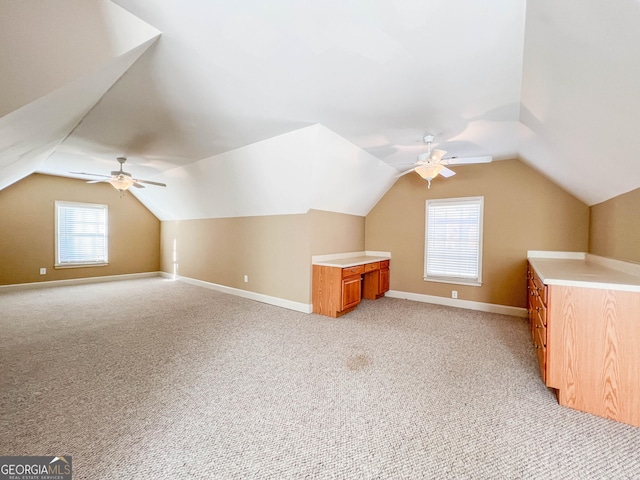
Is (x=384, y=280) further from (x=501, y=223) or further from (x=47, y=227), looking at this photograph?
(x=47, y=227)

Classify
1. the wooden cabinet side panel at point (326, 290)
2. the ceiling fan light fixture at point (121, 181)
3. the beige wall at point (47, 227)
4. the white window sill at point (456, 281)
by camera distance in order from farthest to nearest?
the beige wall at point (47, 227) < the white window sill at point (456, 281) < the ceiling fan light fixture at point (121, 181) < the wooden cabinet side panel at point (326, 290)

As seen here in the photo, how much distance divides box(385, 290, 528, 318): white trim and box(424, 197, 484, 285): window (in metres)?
0.37

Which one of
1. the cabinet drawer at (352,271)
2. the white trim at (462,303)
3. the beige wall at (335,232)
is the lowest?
the white trim at (462,303)

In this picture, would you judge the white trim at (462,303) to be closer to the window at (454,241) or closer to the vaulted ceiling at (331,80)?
the window at (454,241)

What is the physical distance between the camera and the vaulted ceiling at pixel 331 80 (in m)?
1.60

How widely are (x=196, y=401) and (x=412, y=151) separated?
4241 mm

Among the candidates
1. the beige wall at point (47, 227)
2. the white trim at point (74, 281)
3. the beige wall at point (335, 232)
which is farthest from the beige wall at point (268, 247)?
the beige wall at point (47, 227)

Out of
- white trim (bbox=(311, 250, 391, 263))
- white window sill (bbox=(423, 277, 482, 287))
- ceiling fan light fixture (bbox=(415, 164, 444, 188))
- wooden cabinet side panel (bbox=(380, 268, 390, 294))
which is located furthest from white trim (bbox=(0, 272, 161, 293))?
ceiling fan light fixture (bbox=(415, 164, 444, 188))

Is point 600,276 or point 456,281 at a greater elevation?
point 600,276

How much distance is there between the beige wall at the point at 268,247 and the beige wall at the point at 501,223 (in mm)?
1170

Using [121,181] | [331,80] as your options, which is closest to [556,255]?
[331,80]

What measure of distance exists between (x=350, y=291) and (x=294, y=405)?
2.47m

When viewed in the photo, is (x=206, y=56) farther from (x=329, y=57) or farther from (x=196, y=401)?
(x=196, y=401)

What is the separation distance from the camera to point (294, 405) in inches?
78.0
